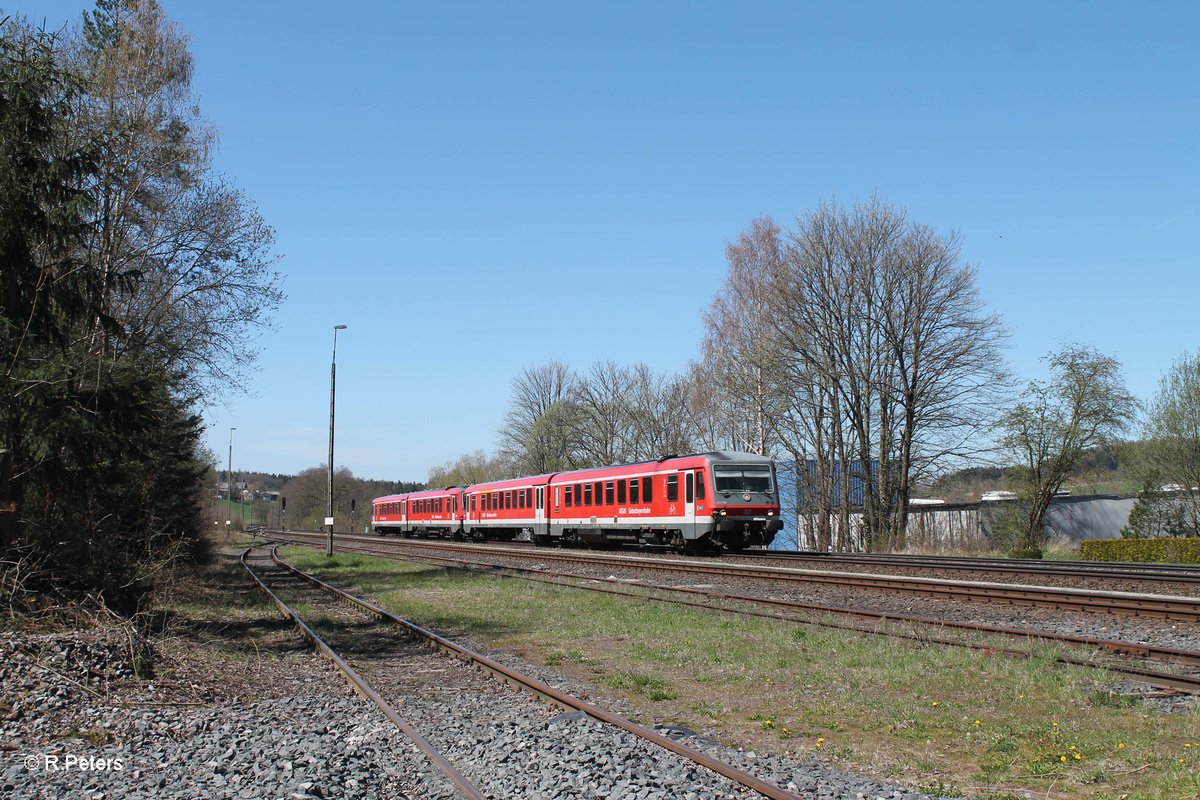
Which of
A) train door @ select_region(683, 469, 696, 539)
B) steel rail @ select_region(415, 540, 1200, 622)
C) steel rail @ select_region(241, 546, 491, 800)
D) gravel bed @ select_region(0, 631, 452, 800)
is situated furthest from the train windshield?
gravel bed @ select_region(0, 631, 452, 800)

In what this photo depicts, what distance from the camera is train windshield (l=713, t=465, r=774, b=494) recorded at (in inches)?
995

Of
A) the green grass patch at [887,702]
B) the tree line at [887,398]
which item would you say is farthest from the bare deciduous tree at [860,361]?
the green grass patch at [887,702]

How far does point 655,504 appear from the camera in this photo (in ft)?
90.5

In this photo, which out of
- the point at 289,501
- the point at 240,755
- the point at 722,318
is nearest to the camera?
the point at 240,755

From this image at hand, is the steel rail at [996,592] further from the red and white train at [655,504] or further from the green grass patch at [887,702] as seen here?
the red and white train at [655,504]

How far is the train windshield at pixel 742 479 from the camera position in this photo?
25266mm

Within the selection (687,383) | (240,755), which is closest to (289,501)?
(687,383)

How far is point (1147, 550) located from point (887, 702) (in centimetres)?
2360

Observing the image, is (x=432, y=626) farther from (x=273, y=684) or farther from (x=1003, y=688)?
(x=1003, y=688)

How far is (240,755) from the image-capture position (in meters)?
6.83

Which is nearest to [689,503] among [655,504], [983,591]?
[655,504]

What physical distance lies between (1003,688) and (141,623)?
10.6 m

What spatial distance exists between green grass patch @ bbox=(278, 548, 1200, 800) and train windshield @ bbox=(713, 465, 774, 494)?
36.8ft

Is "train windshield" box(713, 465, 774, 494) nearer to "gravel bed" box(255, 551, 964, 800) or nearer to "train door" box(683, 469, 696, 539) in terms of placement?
"train door" box(683, 469, 696, 539)
